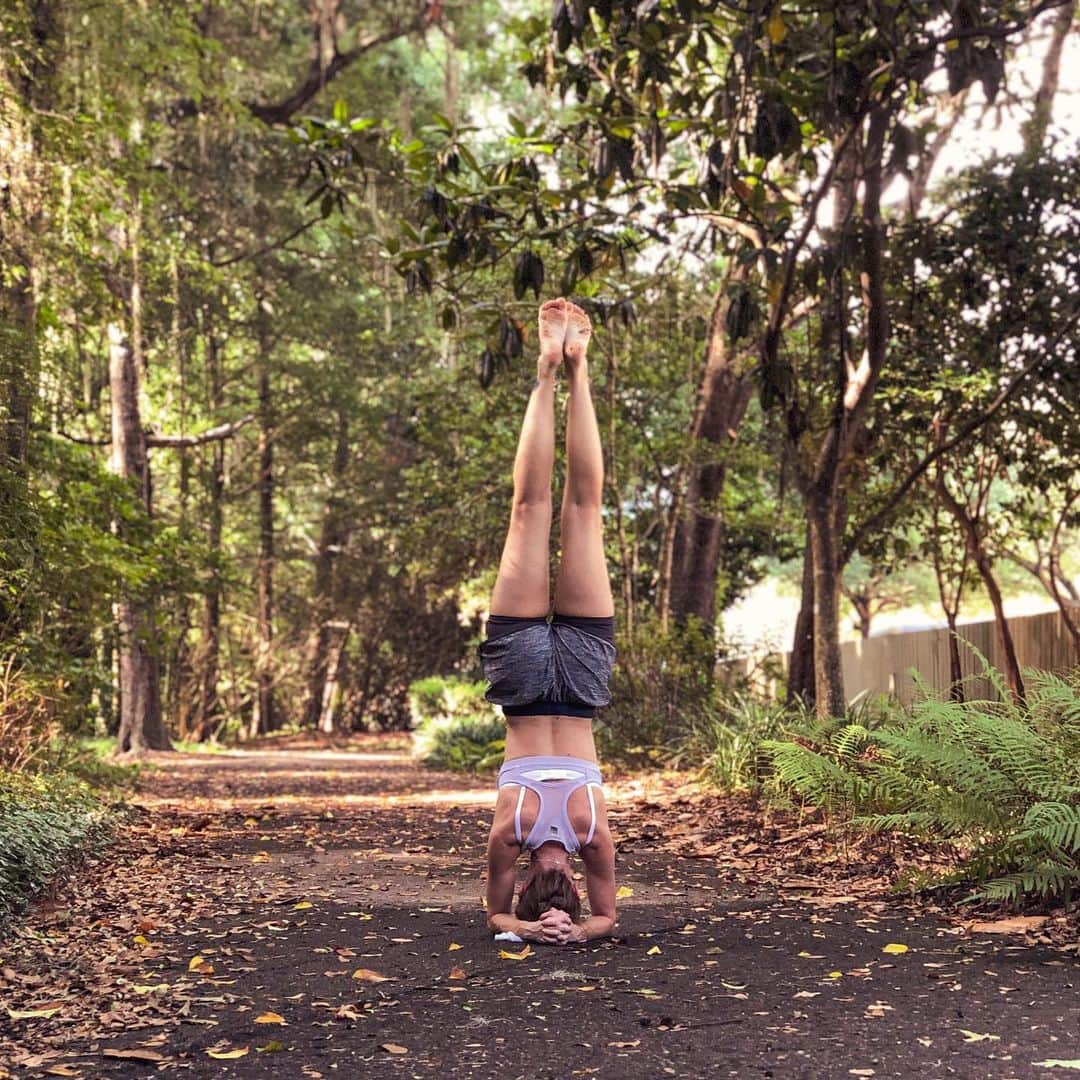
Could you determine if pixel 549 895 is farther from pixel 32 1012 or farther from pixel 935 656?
pixel 935 656

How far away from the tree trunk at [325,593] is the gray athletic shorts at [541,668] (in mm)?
20202

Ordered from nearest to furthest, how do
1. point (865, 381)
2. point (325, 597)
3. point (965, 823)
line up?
point (965, 823), point (865, 381), point (325, 597)

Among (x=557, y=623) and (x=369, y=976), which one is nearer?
(x=369, y=976)

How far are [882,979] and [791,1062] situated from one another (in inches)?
38.5

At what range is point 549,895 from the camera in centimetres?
489

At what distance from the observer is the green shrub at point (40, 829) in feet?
18.1

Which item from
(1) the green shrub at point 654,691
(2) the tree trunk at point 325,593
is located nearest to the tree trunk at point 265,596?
(2) the tree trunk at point 325,593

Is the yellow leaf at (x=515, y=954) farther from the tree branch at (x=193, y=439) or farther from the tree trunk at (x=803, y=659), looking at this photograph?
the tree branch at (x=193, y=439)

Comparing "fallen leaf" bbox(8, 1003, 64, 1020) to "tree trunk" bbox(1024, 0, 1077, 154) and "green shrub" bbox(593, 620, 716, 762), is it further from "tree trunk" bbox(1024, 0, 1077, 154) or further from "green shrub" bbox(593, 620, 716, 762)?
"tree trunk" bbox(1024, 0, 1077, 154)

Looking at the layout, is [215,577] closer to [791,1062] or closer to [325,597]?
[325,597]

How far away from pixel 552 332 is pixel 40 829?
332cm

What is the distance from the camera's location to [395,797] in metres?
12.4

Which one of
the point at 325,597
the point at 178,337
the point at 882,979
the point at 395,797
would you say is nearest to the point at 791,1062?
the point at 882,979

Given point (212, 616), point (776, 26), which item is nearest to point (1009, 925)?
point (776, 26)
